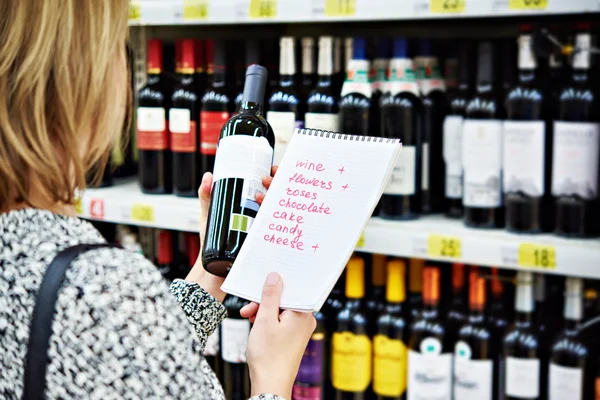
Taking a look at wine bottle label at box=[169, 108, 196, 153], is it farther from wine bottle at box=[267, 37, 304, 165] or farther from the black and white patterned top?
the black and white patterned top

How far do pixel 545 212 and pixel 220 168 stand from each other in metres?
0.88

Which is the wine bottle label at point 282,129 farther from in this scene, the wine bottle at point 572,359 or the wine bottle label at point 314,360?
the wine bottle at point 572,359

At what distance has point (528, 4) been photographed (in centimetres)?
146

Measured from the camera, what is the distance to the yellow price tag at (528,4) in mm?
1449

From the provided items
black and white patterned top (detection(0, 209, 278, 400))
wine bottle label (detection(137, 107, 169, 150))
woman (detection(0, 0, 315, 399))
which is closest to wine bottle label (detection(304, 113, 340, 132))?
wine bottle label (detection(137, 107, 169, 150))

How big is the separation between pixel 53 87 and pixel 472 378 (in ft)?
4.02

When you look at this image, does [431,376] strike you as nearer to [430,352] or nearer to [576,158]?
[430,352]

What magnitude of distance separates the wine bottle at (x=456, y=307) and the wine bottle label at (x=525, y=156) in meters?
0.25

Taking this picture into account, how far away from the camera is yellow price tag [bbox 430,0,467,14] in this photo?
60.1 inches

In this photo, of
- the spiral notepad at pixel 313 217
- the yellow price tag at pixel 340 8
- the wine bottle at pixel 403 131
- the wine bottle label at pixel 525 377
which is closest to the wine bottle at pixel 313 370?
the wine bottle at pixel 403 131

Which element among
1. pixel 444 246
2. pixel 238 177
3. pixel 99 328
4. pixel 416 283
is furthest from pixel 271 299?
pixel 416 283

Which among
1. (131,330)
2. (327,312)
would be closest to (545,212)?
(327,312)

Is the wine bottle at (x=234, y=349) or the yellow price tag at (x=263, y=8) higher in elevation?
the yellow price tag at (x=263, y=8)

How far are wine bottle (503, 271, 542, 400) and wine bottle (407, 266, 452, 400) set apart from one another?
133 millimetres
